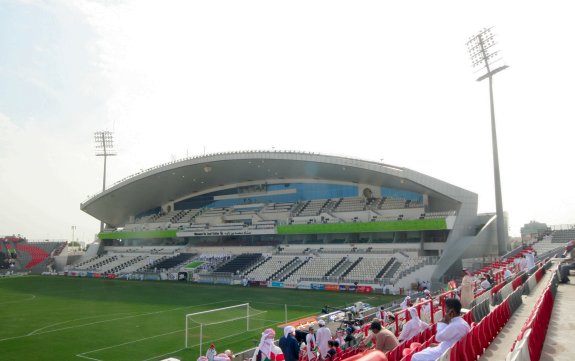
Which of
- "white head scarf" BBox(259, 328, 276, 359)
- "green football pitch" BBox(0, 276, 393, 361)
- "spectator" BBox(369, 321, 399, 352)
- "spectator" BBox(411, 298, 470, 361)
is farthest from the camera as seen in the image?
"green football pitch" BBox(0, 276, 393, 361)

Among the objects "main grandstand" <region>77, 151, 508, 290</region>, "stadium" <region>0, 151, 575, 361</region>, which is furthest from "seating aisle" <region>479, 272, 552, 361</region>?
"main grandstand" <region>77, 151, 508, 290</region>

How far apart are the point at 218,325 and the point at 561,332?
46.9ft

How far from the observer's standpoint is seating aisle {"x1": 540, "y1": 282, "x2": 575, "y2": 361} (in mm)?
8078

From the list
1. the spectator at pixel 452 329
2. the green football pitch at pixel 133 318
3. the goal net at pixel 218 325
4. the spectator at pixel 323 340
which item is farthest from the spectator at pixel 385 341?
the goal net at pixel 218 325

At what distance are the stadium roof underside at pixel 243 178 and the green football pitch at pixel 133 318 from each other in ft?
41.7

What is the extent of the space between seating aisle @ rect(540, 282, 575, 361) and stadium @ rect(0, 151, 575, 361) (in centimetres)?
16

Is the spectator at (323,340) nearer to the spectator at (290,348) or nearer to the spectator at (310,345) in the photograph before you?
the spectator at (310,345)

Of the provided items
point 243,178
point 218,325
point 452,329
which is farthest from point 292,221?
point 452,329

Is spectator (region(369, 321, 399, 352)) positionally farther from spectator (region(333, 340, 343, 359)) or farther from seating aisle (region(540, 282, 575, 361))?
seating aisle (region(540, 282, 575, 361))

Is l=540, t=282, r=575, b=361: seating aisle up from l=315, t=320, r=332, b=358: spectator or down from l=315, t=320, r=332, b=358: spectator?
up

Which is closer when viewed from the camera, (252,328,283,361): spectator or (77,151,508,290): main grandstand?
(252,328,283,361): spectator

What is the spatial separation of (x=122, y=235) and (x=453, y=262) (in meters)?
44.8

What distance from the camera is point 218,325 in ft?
64.4

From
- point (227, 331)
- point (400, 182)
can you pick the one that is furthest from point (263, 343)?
point (400, 182)
